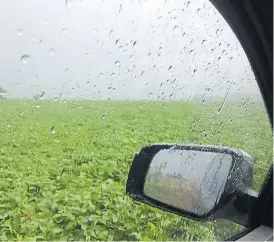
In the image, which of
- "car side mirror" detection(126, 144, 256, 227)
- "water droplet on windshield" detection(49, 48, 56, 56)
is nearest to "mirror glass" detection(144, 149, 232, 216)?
"car side mirror" detection(126, 144, 256, 227)

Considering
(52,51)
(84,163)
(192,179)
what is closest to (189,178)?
(192,179)

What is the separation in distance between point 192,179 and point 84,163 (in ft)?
1.66

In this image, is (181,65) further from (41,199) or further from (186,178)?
(41,199)

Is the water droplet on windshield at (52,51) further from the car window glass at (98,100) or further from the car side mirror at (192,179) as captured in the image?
the car side mirror at (192,179)

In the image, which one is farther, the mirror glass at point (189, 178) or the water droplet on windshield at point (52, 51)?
the mirror glass at point (189, 178)

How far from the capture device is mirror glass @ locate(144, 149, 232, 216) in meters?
1.68

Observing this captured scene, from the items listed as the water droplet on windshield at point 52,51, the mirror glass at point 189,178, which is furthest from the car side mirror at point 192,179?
the water droplet on windshield at point 52,51

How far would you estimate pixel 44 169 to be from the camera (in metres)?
1.32

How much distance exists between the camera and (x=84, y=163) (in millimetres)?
1406

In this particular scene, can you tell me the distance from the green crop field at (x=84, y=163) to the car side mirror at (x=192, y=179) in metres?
0.04

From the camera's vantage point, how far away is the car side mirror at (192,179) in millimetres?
1605

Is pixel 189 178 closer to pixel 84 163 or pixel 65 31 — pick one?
pixel 84 163

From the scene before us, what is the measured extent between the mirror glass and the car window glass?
62mm

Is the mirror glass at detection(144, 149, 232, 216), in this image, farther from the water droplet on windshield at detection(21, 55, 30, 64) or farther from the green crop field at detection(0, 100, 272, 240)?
the water droplet on windshield at detection(21, 55, 30, 64)
